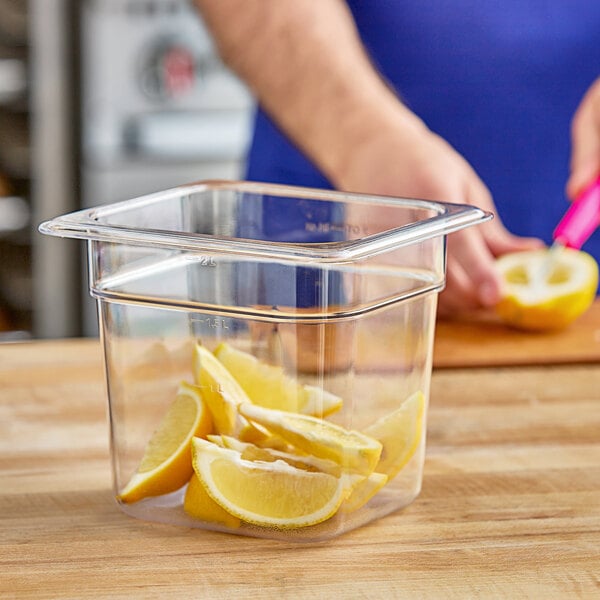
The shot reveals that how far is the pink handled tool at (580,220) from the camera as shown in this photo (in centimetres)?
124

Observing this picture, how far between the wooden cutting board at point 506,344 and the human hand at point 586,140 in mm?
193

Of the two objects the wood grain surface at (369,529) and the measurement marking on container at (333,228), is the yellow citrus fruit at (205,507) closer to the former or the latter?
the wood grain surface at (369,529)

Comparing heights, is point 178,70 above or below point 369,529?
above

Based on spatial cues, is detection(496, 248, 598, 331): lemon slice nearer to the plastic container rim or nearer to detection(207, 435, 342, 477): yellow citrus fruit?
the plastic container rim

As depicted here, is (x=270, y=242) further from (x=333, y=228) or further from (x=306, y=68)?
(x=306, y=68)

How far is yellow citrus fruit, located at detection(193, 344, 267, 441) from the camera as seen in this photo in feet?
2.23

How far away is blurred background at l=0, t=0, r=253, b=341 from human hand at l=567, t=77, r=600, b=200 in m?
1.14

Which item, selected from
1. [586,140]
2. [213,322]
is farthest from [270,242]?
[586,140]

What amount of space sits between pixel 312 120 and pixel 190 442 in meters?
0.69

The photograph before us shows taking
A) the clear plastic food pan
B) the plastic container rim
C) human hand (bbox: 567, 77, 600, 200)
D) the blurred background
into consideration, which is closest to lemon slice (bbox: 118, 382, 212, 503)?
the clear plastic food pan

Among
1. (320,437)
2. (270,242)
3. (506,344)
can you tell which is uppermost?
(270,242)

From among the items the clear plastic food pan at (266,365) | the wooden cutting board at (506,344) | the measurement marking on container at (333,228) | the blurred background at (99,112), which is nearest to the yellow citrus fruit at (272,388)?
the clear plastic food pan at (266,365)

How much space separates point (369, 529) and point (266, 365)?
0.41 ft

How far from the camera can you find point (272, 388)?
2.30ft
